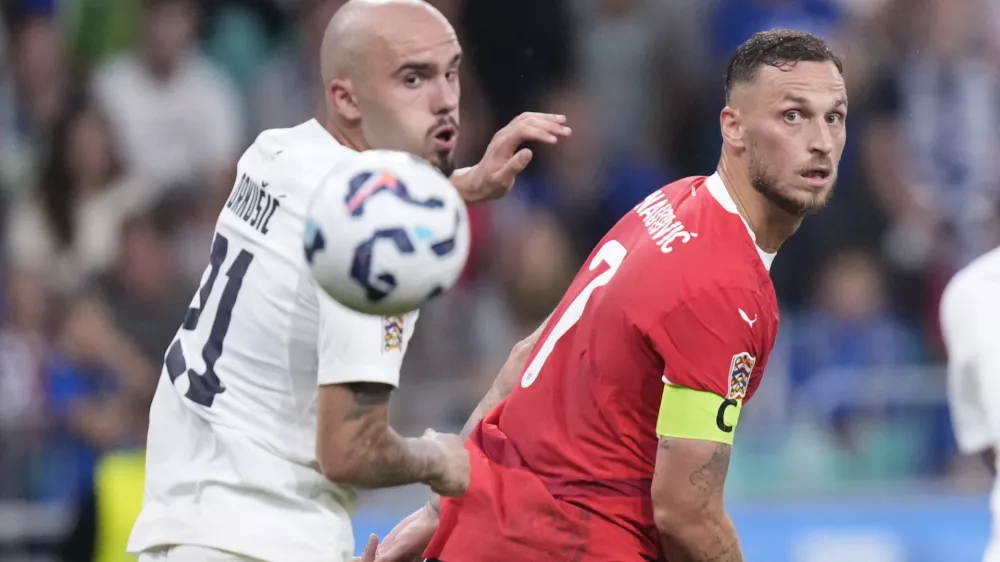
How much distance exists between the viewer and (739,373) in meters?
4.56

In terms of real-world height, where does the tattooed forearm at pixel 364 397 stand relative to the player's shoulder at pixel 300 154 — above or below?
below

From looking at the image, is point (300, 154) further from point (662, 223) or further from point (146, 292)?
point (146, 292)

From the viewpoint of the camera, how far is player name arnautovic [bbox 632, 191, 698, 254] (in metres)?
4.68

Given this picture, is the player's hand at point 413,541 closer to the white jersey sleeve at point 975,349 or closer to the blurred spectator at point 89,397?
the white jersey sleeve at point 975,349

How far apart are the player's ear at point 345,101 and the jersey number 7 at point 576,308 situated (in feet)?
2.88

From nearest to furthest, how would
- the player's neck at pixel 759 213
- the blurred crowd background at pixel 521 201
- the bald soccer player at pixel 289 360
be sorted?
the bald soccer player at pixel 289 360 → the player's neck at pixel 759 213 → the blurred crowd background at pixel 521 201

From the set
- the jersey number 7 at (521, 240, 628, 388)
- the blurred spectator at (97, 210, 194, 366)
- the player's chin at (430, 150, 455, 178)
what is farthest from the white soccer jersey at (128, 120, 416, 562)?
the blurred spectator at (97, 210, 194, 366)

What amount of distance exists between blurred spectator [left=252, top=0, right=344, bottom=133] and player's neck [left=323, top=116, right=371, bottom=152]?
602 cm

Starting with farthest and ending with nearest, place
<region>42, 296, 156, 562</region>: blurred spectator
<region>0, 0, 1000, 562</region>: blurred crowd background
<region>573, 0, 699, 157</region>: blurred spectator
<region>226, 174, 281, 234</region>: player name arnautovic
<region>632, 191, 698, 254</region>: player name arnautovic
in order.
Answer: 1. <region>573, 0, 699, 157</region>: blurred spectator
2. <region>0, 0, 1000, 562</region>: blurred crowd background
3. <region>42, 296, 156, 562</region>: blurred spectator
4. <region>632, 191, 698, 254</region>: player name arnautovic
5. <region>226, 174, 281, 234</region>: player name arnautovic

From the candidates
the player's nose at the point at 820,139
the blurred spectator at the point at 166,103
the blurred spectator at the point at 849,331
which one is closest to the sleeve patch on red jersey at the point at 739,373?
the player's nose at the point at 820,139

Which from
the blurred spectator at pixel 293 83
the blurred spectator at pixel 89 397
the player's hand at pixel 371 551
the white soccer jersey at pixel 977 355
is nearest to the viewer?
the player's hand at pixel 371 551

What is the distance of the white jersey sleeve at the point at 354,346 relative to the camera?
13.4ft

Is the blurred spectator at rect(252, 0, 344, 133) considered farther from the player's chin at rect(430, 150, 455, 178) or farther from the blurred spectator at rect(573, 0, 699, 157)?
the player's chin at rect(430, 150, 455, 178)

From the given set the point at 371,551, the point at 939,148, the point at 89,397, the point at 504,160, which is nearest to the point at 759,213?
the point at 504,160
